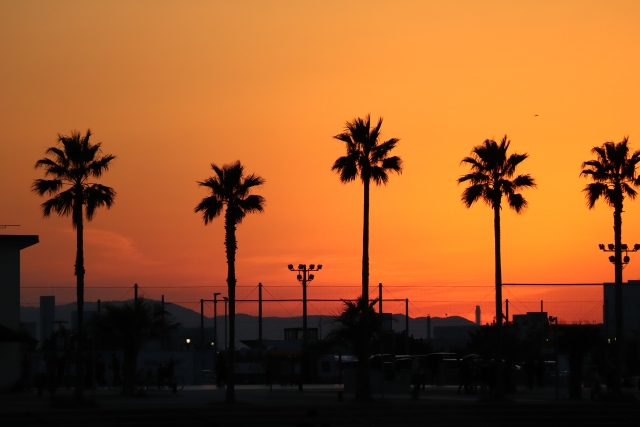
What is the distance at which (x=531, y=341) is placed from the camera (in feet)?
148

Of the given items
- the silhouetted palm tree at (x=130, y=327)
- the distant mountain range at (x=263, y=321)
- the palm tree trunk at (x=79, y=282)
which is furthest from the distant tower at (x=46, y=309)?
the palm tree trunk at (x=79, y=282)

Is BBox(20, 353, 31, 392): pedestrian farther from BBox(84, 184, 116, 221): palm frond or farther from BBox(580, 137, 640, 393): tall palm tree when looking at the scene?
BBox(580, 137, 640, 393): tall palm tree

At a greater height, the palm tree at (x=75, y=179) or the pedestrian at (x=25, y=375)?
the palm tree at (x=75, y=179)

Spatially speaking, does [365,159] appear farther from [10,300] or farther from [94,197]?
[10,300]

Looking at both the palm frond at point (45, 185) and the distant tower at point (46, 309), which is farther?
the distant tower at point (46, 309)

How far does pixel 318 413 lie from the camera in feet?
93.7

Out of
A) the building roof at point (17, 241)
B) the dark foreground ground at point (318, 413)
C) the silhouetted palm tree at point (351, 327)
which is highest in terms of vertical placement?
the building roof at point (17, 241)

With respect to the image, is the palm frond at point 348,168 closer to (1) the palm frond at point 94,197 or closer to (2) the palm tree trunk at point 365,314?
(2) the palm tree trunk at point 365,314

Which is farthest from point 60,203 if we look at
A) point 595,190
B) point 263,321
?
point 263,321

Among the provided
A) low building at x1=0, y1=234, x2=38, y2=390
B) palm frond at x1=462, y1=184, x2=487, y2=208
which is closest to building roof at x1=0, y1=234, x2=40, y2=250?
low building at x1=0, y1=234, x2=38, y2=390

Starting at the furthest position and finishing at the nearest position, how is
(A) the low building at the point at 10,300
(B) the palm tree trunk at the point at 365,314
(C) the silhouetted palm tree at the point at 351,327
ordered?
1. (C) the silhouetted palm tree at the point at 351,327
2. (A) the low building at the point at 10,300
3. (B) the palm tree trunk at the point at 365,314

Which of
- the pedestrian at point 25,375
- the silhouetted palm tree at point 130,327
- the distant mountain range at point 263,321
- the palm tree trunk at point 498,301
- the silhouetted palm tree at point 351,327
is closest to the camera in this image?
the palm tree trunk at point 498,301

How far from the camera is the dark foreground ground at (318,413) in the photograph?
2766 cm

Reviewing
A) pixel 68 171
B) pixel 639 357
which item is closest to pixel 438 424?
pixel 68 171
